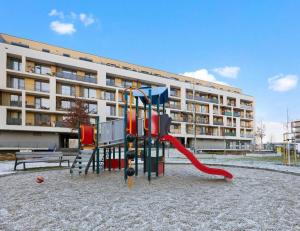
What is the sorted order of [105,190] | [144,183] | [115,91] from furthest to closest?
1. [115,91]
2. [144,183]
3. [105,190]

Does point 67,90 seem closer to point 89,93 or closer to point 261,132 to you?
point 89,93

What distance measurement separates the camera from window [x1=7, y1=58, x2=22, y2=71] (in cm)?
3822

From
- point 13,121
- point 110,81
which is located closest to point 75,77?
point 110,81

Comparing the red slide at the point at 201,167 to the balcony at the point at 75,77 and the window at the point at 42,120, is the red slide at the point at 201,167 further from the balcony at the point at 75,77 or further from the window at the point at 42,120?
the balcony at the point at 75,77

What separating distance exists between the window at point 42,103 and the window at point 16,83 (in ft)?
8.98

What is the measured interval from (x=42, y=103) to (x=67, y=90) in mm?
4434

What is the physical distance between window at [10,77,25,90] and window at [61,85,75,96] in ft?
18.9

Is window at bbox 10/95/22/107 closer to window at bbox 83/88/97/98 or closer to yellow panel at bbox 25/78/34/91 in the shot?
yellow panel at bbox 25/78/34/91

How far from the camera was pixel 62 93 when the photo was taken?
4250 cm

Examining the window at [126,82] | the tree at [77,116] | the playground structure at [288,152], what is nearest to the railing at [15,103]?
the tree at [77,116]

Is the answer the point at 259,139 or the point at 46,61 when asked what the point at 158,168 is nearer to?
the point at 46,61

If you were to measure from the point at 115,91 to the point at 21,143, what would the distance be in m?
17.5

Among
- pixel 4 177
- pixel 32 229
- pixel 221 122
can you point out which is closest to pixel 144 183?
pixel 32 229

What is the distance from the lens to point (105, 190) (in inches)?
336
